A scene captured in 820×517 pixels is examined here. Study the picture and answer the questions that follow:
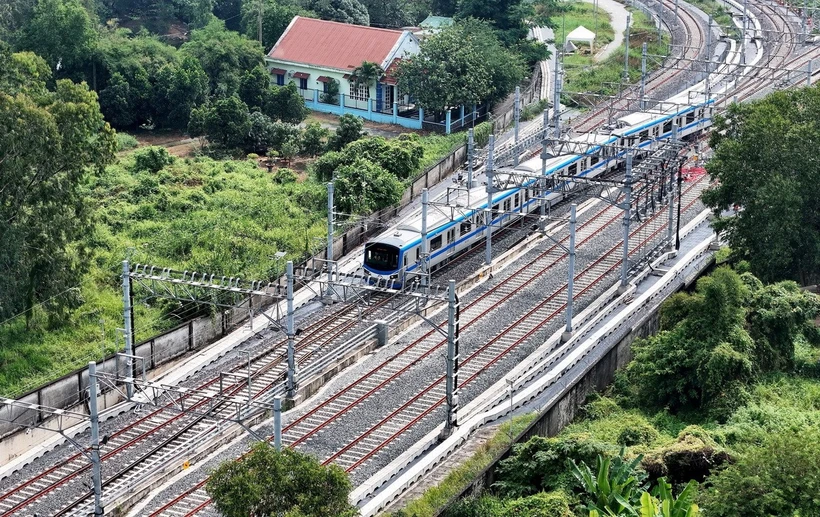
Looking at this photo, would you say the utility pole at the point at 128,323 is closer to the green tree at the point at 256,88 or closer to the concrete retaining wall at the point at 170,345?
the concrete retaining wall at the point at 170,345

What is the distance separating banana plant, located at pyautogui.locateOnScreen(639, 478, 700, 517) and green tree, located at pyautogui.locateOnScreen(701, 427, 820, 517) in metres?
0.84

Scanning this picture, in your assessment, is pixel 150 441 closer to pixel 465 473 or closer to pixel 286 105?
pixel 465 473

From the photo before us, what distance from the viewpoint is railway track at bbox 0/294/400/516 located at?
111 ft

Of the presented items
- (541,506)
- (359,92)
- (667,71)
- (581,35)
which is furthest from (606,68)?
(541,506)

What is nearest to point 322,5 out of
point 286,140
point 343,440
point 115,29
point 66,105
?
point 115,29

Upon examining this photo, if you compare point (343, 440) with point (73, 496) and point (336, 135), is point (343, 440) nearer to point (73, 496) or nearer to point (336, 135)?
point (73, 496)

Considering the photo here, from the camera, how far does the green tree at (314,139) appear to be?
207 ft

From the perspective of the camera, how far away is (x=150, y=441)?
120 ft

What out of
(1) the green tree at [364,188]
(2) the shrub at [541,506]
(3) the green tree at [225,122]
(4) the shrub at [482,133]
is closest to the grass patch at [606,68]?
(4) the shrub at [482,133]

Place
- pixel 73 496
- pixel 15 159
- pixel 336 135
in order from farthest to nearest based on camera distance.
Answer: pixel 336 135, pixel 15 159, pixel 73 496

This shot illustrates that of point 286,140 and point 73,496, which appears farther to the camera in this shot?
point 286,140

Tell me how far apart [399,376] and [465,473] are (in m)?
6.30

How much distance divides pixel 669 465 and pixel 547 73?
45.6m

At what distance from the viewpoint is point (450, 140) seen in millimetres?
65000
